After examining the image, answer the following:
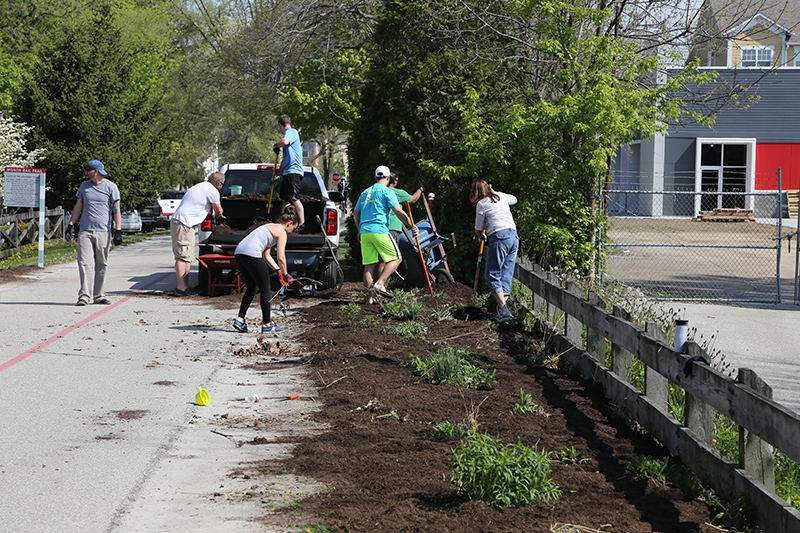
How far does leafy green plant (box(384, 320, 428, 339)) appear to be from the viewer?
9539 millimetres

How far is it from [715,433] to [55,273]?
1503cm

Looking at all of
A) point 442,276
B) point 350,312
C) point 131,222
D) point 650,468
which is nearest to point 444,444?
point 650,468

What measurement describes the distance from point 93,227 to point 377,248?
4309mm

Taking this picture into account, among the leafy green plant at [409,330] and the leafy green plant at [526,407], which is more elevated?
the leafy green plant at [409,330]

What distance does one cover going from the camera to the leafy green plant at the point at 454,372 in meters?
7.18

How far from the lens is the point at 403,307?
10648 millimetres

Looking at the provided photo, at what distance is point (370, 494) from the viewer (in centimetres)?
459

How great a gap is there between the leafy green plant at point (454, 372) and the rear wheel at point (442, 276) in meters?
5.92

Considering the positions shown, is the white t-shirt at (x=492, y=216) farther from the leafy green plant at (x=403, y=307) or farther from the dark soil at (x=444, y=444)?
the dark soil at (x=444, y=444)

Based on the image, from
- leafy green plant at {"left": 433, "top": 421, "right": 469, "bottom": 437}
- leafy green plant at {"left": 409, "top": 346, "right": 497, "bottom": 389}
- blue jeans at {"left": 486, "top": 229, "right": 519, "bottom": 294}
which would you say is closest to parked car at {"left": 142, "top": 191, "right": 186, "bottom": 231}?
blue jeans at {"left": 486, "top": 229, "right": 519, "bottom": 294}

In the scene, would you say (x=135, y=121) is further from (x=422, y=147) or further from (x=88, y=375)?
(x=88, y=375)

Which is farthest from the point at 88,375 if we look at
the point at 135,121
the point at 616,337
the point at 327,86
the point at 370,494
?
the point at 135,121

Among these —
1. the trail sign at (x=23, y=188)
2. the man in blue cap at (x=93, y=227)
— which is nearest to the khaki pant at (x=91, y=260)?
the man in blue cap at (x=93, y=227)

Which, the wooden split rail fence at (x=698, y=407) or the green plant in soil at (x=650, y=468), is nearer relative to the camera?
the wooden split rail fence at (x=698, y=407)
